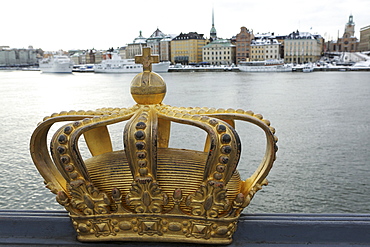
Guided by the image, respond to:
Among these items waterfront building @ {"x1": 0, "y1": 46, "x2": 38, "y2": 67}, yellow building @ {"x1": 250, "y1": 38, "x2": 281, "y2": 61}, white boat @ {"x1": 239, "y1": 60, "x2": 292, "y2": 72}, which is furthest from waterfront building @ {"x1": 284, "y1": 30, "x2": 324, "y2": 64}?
waterfront building @ {"x1": 0, "y1": 46, "x2": 38, "y2": 67}

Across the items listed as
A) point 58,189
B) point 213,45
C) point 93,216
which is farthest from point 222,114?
point 213,45

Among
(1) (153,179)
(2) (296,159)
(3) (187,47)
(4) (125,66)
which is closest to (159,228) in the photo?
(1) (153,179)

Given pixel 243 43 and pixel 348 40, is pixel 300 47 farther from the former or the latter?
pixel 348 40

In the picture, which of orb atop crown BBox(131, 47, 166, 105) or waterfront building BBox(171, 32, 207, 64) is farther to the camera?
waterfront building BBox(171, 32, 207, 64)

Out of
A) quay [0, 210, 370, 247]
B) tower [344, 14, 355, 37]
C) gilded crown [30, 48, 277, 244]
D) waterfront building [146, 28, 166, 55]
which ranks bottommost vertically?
quay [0, 210, 370, 247]

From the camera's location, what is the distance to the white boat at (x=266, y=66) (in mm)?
47438

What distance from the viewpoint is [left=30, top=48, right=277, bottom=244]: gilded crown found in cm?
159

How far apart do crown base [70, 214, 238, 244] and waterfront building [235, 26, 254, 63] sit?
56.7m

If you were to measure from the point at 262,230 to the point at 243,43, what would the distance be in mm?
57966

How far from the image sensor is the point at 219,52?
58.9m

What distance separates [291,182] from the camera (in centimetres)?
666

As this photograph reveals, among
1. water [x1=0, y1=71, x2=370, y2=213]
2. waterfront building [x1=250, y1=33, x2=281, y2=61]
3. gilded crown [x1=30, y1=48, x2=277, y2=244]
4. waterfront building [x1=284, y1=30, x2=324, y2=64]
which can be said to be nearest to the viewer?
gilded crown [x1=30, y1=48, x2=277, y2=244]

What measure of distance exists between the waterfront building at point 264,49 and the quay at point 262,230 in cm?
5679

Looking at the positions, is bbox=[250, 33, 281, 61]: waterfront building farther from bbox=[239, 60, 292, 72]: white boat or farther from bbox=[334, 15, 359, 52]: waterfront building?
bbox=[334, 15, 359, 52]: waterfront building
